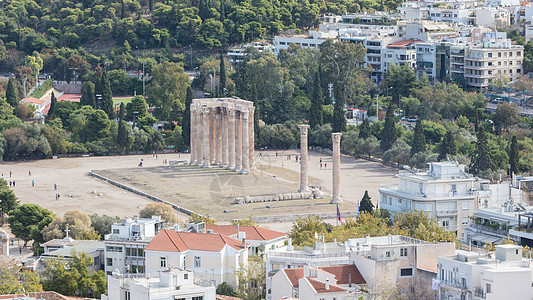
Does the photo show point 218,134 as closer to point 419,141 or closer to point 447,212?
point 419,141

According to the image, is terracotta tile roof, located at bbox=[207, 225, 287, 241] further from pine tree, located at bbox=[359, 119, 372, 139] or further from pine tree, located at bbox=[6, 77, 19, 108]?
pine tree, located at bbox=[6, 77, 19, 108]

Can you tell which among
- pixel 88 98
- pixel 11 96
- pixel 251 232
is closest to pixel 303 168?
pixel 251 232

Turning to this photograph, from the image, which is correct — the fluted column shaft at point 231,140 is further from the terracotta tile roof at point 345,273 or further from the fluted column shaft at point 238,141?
the terracotta tile roof at point 345,273

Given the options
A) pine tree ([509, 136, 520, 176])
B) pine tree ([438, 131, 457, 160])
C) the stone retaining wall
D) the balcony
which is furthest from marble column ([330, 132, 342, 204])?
the balcony

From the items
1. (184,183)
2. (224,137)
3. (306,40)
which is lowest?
(184,183)

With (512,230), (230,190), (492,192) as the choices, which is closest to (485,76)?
(230,190)

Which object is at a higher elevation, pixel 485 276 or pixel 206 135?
pixel 485 276

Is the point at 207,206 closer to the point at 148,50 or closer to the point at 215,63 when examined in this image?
the point at 215,63
